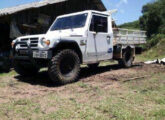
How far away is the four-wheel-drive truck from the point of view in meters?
6.41

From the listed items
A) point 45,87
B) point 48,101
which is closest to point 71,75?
point 45,87

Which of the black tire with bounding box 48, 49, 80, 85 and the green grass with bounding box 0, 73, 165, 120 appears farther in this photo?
the black tire with bounding box 48, 49, 80, 85

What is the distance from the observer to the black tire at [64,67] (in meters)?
6.34

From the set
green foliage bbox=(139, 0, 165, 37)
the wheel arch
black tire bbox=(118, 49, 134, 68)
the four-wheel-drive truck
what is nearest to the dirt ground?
the four-wheel-drive truck

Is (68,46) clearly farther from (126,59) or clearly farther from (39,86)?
(126,59)

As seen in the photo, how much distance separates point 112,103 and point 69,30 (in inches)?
145

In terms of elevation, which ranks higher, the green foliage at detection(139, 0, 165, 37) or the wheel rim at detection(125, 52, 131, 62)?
the green foliage at detection(139, 0, 165, 37)

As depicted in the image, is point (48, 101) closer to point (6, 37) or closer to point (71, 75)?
point (71, 75)

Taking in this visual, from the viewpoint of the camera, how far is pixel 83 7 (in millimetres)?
16375

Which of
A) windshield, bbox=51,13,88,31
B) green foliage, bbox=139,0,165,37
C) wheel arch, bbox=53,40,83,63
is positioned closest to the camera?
wheel arch, bbox=53,40,83,63

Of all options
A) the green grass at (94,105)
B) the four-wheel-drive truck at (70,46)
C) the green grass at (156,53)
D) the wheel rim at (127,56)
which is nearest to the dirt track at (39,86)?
the green grass at (94,105)

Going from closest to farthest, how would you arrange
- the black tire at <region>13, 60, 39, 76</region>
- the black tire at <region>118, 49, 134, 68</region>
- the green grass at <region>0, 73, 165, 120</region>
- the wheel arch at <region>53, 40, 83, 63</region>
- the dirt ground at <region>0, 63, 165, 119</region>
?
the green grass at <region>0, 73, 165, 120</region> < the dirt ground at <region>0, 63, 165, 119</region> < the wheel arch at <region>53, 40, 83, 63</region> < the black tire at <region>13, 60, 39, 76</region> < the black tire at <region>118, 49, 134, 68</region>

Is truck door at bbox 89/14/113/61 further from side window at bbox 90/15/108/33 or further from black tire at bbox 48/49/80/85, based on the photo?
black tire at bbox 48/49/80/85

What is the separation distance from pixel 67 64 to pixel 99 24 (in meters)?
2.03
